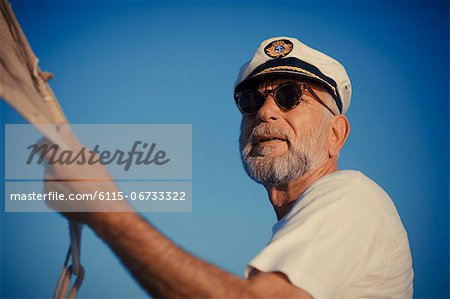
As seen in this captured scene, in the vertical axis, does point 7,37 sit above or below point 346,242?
above

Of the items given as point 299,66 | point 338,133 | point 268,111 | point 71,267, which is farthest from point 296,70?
point 71,267

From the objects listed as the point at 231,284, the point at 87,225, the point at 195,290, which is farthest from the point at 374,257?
the point at 87,225

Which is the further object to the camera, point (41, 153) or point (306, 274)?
point (306, 274)

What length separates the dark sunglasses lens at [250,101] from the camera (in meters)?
3.25

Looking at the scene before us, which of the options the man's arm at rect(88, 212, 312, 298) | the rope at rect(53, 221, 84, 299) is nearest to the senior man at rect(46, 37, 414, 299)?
the man's arm at rect(88, 212, 312, 298)

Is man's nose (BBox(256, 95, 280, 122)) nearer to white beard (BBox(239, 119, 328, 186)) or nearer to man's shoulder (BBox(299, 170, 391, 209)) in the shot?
white beard (BBox(239, 119, 328, 186))

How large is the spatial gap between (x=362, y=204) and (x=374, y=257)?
0.75 ft

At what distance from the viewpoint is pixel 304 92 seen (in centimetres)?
310

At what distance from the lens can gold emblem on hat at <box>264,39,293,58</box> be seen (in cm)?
319

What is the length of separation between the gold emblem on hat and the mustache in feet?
1.66

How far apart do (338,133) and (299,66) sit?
56 centimetres

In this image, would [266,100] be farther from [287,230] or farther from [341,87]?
[287,230]

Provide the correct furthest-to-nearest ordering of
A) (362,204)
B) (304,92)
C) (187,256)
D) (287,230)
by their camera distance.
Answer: (304,92)
(362,204)
(287,230)
(187,256)

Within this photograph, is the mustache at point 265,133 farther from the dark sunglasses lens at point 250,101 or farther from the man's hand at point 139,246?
the man's hand at point 139,246
